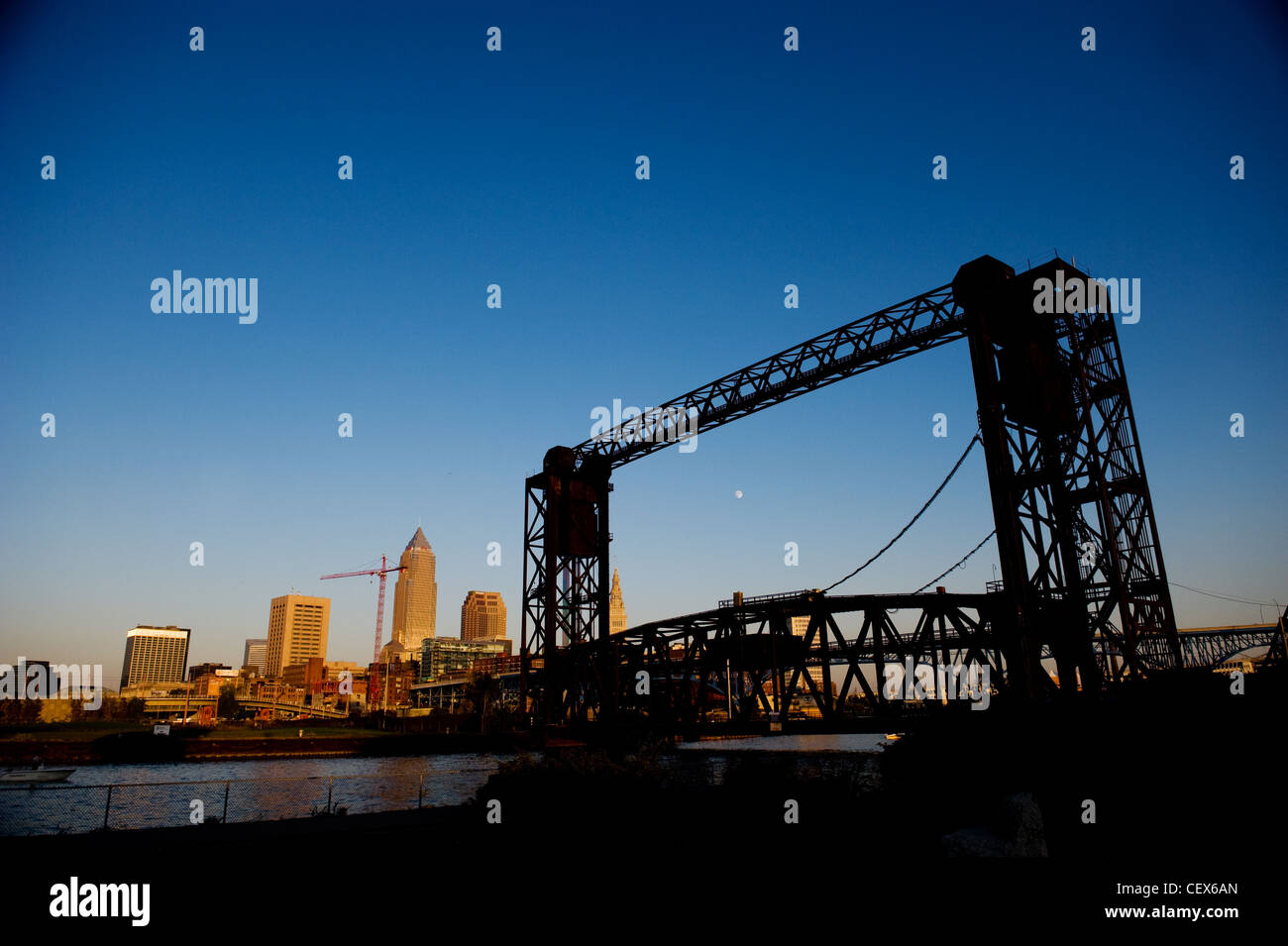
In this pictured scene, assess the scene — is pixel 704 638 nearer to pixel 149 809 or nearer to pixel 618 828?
pixel 618 828

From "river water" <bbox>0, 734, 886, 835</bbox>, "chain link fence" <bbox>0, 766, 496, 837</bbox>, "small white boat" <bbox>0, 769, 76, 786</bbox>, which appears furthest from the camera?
"small white boat" <bbox>0, 769, 76, 786</bbox>

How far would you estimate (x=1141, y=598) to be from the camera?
29797 millimetres

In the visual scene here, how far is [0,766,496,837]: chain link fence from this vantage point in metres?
28.4

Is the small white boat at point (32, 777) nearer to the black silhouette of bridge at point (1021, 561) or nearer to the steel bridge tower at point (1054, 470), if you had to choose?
the black silhouette of bridge at point (1021, 561)

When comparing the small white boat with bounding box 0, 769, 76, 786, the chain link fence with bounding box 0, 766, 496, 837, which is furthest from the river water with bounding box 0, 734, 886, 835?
the small white boat with bounding box 0, 769, 76, 786

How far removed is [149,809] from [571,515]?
87.7 ft

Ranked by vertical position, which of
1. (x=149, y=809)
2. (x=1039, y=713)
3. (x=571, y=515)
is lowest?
(x=149, y=809)

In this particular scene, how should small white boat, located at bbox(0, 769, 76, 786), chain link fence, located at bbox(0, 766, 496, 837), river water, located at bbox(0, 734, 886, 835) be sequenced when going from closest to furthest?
river water, located at bbox(0, 734, 886, 835) < chain link fence, located at bbox(0, 766, 496, 837) < small white boat, located at bbox(0, 769, 76, 786)

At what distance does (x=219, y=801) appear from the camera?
3722 centimetres

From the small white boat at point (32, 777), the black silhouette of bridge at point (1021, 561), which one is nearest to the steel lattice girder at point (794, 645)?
the black silhouette of bridge at point (1021, 561)

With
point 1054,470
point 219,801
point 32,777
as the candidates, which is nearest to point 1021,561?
point 1054,470

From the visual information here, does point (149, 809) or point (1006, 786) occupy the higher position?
point (1006, 786)

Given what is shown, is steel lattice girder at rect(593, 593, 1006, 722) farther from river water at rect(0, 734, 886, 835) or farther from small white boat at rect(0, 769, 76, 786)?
small white boat at rect(0, 769, 76, 786)
